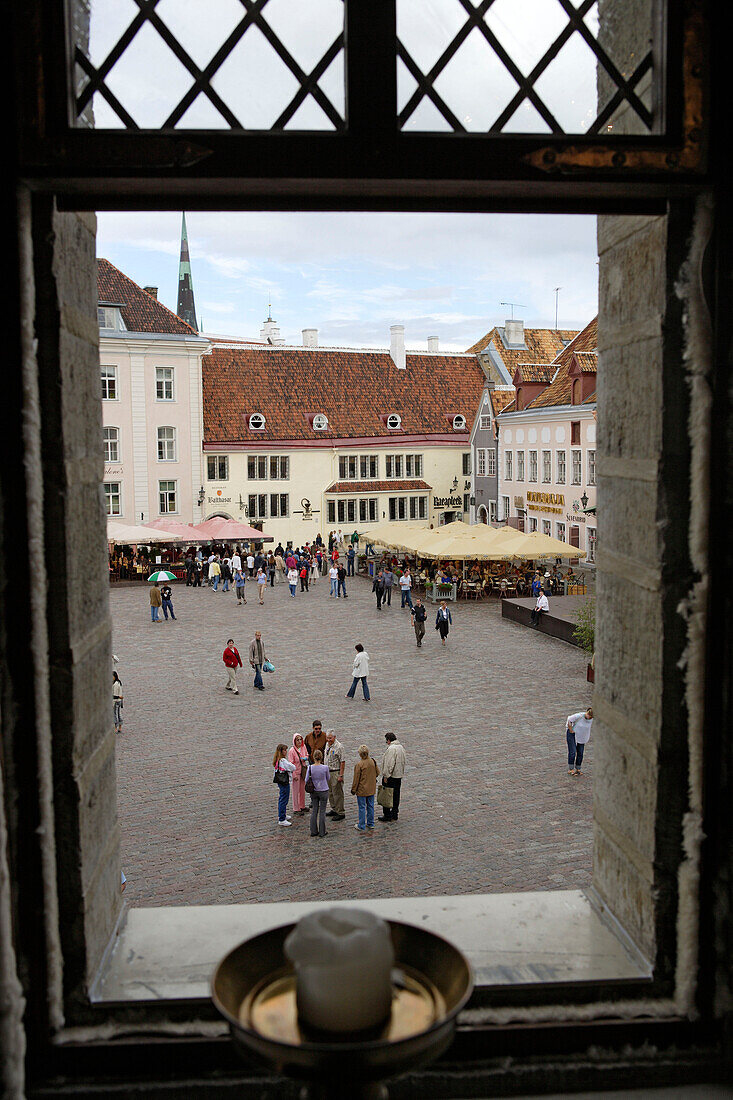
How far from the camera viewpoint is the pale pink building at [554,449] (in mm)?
34125

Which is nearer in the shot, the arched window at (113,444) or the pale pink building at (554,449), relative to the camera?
the pale pink building at (554,449)

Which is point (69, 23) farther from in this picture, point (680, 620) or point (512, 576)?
point (512, 576)

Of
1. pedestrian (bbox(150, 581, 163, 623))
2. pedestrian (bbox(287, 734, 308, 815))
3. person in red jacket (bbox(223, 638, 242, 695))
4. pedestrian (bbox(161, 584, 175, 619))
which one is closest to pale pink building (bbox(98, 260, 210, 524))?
pedestrian (bbox(161, 584, 175, 619))

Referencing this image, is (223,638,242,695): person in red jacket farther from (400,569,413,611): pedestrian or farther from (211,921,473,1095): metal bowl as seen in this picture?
(211,921,473,1095): metal bowl

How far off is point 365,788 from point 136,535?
74.9 ft

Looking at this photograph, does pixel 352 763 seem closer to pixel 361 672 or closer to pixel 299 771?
pixel 299 771

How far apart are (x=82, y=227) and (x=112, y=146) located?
715 mm

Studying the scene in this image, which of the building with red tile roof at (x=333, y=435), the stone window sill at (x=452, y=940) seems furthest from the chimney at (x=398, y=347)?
the stone window sill at (x=452, y=940)

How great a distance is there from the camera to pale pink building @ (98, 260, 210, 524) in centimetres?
3753

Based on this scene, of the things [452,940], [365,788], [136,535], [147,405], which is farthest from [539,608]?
[452,940]

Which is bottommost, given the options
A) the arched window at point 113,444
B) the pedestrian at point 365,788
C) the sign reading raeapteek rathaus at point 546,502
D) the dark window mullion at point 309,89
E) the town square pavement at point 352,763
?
the town square pavement at point 352,763

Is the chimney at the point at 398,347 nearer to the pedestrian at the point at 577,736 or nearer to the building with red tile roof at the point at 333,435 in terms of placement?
the building with red tile roof at the point at 333,435

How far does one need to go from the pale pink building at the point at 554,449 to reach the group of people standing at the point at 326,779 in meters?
22.9

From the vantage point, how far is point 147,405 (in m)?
38.5
